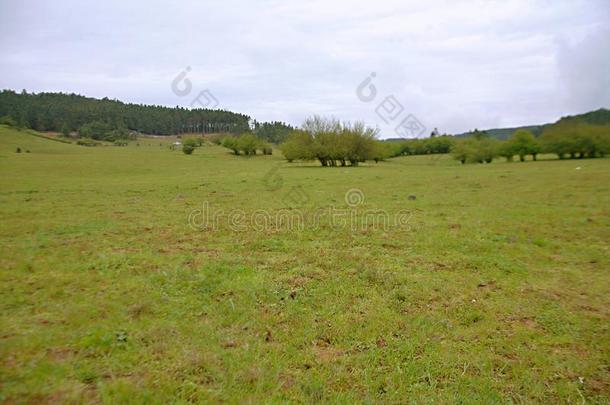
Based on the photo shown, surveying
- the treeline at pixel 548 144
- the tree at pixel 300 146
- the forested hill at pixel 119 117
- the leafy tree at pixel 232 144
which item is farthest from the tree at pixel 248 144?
the treeline at pixel 548 144

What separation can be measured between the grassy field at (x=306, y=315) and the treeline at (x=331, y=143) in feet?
173

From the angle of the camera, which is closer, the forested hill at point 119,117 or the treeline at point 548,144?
the treeline at point 548,144

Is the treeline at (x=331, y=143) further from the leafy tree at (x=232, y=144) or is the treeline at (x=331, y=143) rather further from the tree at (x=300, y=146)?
the leafy tree at (x=232, y=144)

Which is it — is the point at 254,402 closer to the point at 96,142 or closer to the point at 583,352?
the point at 583,352

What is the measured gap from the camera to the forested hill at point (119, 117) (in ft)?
379

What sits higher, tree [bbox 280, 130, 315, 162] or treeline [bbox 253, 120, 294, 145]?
treeline [bbox 253, 120, 294, 145]

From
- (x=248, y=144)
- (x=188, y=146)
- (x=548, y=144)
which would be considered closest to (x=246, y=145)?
(x=248, y=144)

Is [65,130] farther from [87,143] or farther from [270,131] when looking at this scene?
[270,131]

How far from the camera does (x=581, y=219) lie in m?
13.4

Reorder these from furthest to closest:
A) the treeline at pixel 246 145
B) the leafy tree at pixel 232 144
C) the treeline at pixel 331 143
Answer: the leafy tree at pixel 232 144, the treeline at pixel 246 145, the treeline at pixel 331 143

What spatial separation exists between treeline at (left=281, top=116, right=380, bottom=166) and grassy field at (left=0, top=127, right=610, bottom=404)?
173 feet

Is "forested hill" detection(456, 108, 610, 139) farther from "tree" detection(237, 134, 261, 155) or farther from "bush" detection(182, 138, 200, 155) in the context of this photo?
"bush" detection(182, 138, 200, 155)

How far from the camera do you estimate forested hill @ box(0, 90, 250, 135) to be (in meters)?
116

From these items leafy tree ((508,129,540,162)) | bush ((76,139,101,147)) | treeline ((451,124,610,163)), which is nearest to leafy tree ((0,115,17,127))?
bush ((76,139,101,147))
